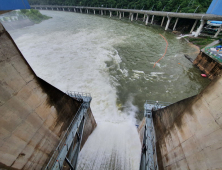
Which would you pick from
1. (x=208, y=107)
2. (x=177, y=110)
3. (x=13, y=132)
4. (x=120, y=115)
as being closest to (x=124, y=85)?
(x=120, y=115)

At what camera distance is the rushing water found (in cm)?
920

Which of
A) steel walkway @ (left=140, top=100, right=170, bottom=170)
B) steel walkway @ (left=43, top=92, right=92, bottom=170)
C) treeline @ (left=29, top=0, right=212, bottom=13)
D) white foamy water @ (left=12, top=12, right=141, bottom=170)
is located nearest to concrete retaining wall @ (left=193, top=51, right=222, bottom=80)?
white foamy water @ (left=12, top=12, right=141, bottom=170)

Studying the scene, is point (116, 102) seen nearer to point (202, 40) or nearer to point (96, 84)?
point (96, 84)

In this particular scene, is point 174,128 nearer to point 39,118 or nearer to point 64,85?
point 39,118

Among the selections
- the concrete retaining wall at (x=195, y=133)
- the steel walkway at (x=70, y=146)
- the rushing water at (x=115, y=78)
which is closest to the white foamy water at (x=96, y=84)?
the rushing water at (x=115, y=78)

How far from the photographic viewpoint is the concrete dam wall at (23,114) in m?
3.78

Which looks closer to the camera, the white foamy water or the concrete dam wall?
the concrete dam wall

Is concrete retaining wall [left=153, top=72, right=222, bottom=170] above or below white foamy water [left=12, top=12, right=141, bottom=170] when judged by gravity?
above

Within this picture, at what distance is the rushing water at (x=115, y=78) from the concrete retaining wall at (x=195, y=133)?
14.2 feet

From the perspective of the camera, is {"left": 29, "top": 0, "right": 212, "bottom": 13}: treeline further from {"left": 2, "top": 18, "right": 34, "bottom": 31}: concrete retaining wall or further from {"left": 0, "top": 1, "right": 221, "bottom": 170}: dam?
{"left": 2, "top": 18, "right": 34, "bottom": 31}: concrete retaining wall

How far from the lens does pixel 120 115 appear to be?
12.2m

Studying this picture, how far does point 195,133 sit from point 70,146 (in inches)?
237

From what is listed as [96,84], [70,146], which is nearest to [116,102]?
[96,84]

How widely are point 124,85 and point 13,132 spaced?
42.9ft
